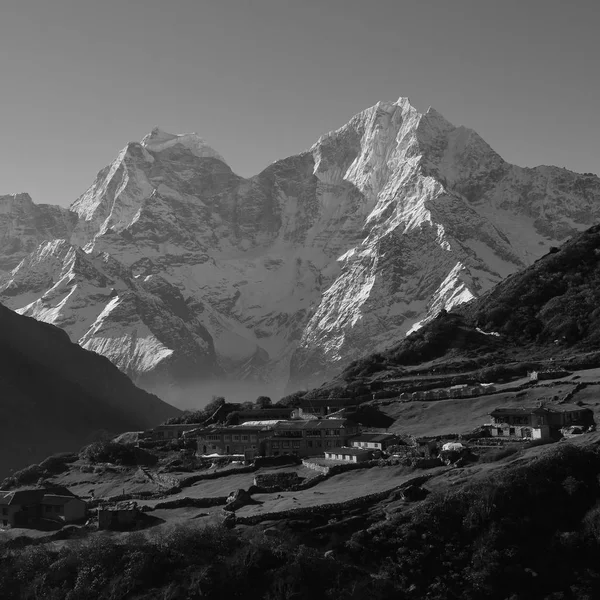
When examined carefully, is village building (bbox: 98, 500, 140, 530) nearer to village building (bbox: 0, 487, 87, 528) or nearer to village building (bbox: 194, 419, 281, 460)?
village building (bbox: 0, 487, 87, 528)

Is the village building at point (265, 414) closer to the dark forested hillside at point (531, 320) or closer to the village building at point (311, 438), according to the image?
the village building at point (311, 438)

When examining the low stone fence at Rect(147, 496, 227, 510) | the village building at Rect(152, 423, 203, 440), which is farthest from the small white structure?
the village building at Rect(152, 423, 203, 440)

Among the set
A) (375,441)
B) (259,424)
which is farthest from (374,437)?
(259,424)

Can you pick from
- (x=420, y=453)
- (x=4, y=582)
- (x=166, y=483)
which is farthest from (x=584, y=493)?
(x=166, y=483)

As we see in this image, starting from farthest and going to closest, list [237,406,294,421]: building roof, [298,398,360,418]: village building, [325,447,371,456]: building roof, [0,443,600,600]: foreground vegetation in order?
[237,406,294,421]: building roof
[298,398,360,418]: village building
[325,447,371,456]: building roof
[0,443,600,600]: foreground vegetation

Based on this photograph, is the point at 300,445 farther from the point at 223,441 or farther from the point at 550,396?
the point at 550,396

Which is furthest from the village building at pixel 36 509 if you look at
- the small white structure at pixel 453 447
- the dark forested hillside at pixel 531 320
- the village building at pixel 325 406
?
the dark forested hillside at pixel 531 320
